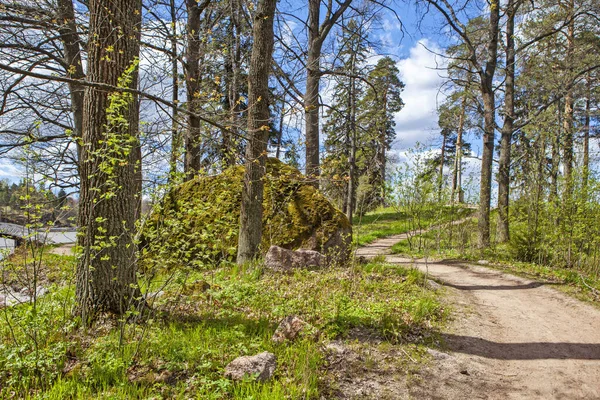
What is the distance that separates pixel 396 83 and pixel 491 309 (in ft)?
78.3

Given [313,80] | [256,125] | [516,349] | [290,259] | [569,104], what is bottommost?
[516,349]

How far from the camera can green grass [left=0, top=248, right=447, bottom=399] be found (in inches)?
104

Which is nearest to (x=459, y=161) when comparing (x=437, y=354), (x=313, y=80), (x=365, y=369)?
(x=313, y=80)

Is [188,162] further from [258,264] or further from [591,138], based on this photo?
[591,138]

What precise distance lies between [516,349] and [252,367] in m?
3.03

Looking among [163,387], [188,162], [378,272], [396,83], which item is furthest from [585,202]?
[396,83]

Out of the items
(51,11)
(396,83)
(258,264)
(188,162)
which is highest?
(396,83)

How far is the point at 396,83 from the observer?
25875 millimetres

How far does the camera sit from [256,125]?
18.6 ft

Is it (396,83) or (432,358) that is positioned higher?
(396,83)

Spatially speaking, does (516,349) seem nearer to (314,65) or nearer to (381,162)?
(314,65)

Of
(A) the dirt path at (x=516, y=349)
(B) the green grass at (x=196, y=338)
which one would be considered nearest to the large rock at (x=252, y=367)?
(B) the green grass at (x=196, y=338)

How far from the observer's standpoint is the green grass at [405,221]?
24.1 feet

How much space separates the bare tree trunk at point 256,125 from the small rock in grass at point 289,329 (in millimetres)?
2455
